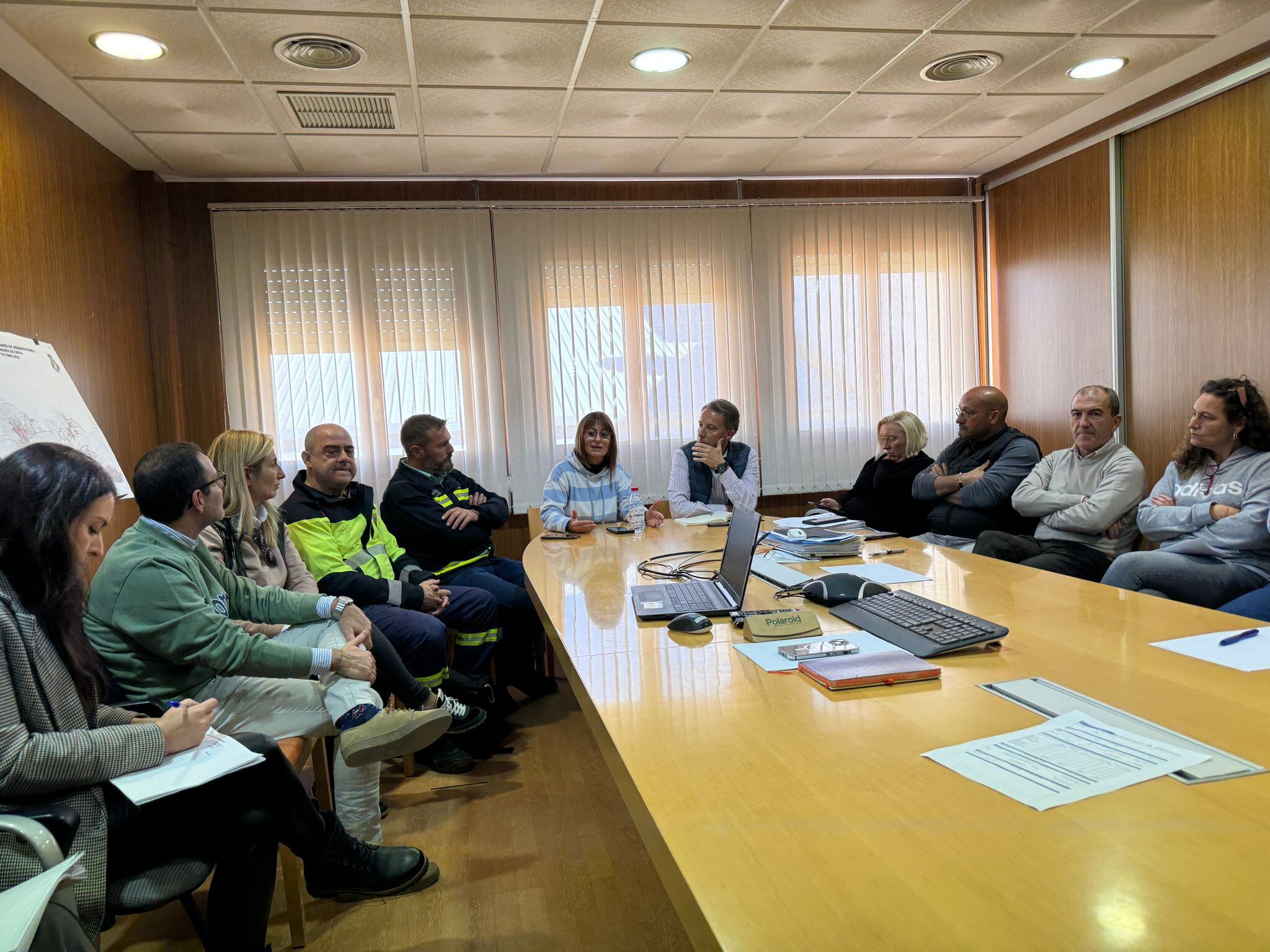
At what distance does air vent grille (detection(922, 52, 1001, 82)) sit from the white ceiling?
5 centimetres

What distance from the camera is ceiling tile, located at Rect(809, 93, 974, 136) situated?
4133 millimetres

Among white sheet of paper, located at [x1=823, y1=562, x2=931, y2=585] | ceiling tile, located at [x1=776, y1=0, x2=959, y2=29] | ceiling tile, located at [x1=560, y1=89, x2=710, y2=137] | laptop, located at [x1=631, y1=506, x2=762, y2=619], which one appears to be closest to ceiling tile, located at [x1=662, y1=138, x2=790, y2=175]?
ceiling tile, located at [x1=560, y1=89, x2=710, y2=137]

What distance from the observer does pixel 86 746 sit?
147 centimetres

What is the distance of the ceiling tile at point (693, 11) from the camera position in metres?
3.02

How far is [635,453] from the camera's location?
217 inches

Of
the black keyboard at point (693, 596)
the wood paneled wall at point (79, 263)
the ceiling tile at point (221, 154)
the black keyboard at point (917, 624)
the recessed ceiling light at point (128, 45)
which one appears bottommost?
the black keyboard at point (693, 596)

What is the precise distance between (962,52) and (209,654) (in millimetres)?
3625

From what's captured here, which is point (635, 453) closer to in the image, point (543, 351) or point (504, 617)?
point (543, 351)

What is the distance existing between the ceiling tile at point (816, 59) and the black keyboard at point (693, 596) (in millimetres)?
2250

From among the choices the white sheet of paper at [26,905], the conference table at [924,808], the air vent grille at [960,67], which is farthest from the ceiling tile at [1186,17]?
the white sheet of paper at [26,905]

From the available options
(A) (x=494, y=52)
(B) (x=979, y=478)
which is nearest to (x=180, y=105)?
(A) (x=494, y=52)

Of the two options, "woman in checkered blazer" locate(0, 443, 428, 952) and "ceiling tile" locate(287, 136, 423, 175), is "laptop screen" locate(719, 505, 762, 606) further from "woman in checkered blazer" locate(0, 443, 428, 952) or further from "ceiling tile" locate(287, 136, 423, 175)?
"ceiling tile" locate(287, 136, 423, 175)

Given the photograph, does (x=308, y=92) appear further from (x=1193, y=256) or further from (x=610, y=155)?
(x=1193, y=256)

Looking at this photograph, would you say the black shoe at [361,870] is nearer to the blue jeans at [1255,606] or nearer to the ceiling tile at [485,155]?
the blue jeans at [1255,606]
